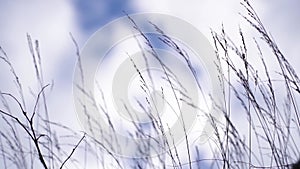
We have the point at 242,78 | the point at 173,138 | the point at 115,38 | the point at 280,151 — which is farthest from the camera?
the point at 115,38

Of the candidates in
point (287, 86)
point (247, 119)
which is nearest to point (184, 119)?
point (247, 119)

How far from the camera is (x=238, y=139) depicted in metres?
1.92

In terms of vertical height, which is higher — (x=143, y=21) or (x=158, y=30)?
(x=143, y=21)

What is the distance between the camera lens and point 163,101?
2.34 m

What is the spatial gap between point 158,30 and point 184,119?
45cm

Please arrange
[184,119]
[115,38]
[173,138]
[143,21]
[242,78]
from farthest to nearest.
→ [115,38]
[143,21]
[184,119]
[173,138]
[242,78]

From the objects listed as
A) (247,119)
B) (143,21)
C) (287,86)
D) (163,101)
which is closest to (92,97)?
(163,101)

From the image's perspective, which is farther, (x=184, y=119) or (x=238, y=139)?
(x=184, y=119)

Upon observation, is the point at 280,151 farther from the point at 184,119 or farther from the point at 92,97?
the point at 92,97

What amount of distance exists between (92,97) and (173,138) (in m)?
0.46

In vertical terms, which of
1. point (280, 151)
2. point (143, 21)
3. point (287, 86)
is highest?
point (143, 21)

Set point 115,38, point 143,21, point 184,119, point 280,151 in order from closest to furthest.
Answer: point 280,151
point 184,119
point 143,21
point 115,38

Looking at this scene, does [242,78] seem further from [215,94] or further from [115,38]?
[115,38]

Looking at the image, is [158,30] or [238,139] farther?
[158,30]
